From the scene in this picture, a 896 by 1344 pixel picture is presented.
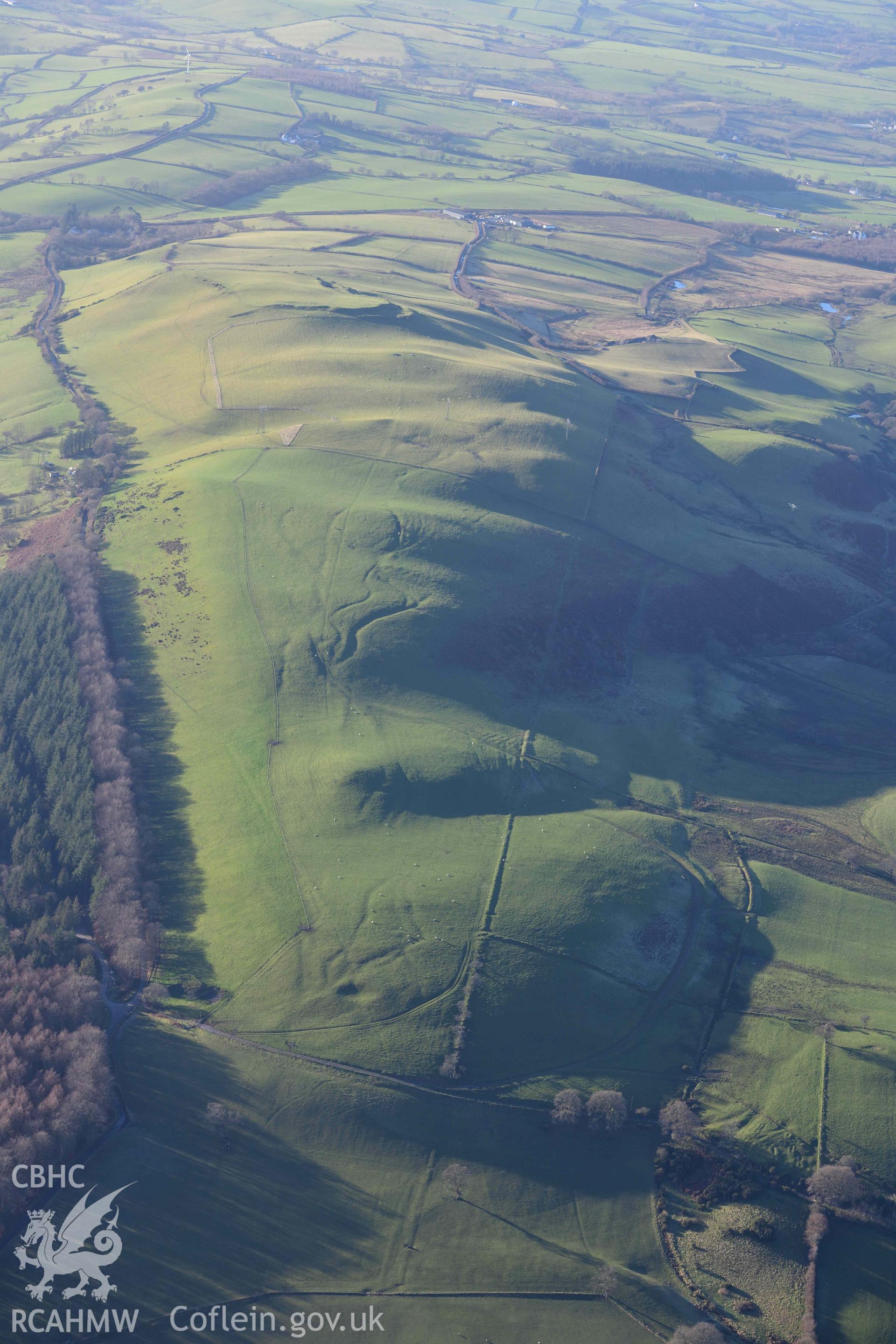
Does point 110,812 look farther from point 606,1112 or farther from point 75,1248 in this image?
point 606,1112

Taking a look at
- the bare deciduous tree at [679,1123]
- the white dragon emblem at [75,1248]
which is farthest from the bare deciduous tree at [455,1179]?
the white dragon emblem at [75,1248]

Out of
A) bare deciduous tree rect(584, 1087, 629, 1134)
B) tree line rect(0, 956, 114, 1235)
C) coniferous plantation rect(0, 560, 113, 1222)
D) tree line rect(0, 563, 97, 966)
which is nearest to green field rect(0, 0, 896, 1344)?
bare deciduous tree rect(584, 1087, 629, 1134)

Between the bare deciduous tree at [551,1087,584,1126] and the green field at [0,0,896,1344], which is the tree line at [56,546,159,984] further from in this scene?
the bare deciduous tree at [551,1087,584,1126]

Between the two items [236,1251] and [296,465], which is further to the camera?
[296,465]

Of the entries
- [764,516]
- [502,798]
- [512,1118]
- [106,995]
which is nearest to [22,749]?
[106,995]

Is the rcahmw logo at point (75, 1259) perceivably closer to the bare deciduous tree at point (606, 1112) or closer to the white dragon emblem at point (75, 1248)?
the white dragon emblem at point (75, 1248)

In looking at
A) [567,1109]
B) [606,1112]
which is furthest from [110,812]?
[606,1112]

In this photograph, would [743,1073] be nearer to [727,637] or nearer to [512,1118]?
[512,1118]
